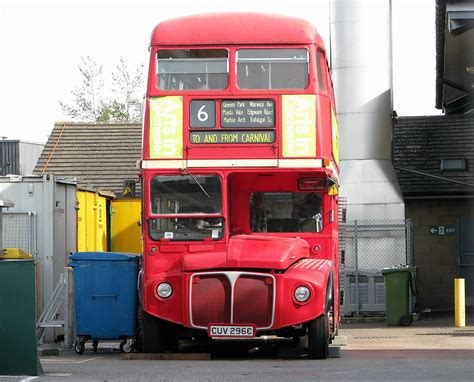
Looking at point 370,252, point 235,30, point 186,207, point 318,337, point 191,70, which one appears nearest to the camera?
point 318,337

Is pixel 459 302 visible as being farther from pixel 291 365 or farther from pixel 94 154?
pixel 94 154

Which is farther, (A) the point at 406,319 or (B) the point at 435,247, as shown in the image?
(B) the point at 435,247

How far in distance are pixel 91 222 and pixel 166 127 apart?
772cm

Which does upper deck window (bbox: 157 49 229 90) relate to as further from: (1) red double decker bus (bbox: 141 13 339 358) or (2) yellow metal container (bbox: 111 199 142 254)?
(2) yellow metal container (bbox: 111 199 142 254)

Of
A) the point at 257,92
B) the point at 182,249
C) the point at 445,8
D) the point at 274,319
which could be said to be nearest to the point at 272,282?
the point at 274,319

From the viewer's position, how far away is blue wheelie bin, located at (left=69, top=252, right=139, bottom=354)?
1516cm

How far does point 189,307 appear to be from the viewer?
43.7 feet

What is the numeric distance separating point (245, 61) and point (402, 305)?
958cm

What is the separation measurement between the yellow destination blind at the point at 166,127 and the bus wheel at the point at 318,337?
2.87m

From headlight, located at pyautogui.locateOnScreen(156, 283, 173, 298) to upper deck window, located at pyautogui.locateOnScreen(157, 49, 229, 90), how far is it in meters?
2.71

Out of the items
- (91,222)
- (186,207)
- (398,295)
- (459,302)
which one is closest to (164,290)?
(186,207)

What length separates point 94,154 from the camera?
3203 centimetres

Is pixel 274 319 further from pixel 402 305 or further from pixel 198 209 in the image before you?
pixel 402 305

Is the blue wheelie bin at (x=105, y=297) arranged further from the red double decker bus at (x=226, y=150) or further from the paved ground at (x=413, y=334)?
the paved ground at (x=413, y=334)
